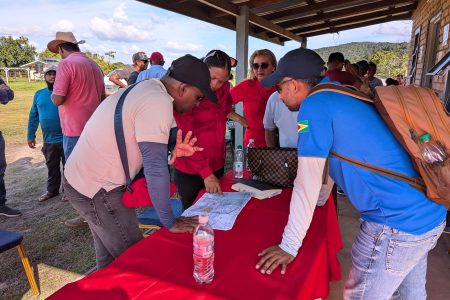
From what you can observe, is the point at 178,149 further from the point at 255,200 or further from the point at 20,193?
the point at 20,193

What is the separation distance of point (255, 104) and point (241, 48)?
2819 mm

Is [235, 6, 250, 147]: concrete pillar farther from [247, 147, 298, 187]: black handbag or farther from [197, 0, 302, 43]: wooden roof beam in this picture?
[247, 147, 298, 187]: black handbag

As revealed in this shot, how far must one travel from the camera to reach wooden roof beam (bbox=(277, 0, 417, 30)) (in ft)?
21.9

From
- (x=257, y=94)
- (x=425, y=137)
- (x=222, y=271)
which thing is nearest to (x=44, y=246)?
(x=257, y=94)

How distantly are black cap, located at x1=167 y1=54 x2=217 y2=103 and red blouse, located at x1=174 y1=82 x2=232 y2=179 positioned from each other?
1.75ft

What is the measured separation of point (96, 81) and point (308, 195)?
2927mm

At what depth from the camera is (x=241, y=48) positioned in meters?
5.48

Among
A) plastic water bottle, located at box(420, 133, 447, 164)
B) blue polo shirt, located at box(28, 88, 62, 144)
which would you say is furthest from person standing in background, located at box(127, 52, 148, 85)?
plastic water bottle, located at box(420, 133, 447, 164)

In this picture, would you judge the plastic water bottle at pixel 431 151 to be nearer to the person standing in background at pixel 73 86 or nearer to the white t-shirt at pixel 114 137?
the white t-shirt at pixel 114 137

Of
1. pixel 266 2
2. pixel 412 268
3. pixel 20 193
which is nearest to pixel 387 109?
pixel 412 268

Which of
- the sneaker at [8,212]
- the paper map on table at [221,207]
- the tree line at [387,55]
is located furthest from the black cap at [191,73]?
the tree line at [387,55]

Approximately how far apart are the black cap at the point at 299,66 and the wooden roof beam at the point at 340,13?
6.39 meters

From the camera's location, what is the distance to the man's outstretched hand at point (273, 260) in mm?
1107

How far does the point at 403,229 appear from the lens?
1.12 metres
